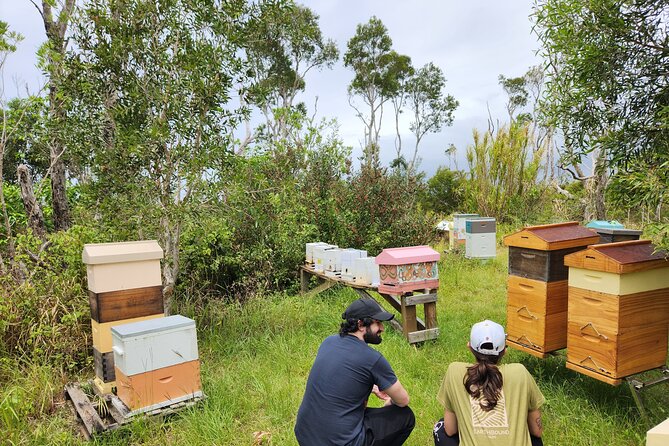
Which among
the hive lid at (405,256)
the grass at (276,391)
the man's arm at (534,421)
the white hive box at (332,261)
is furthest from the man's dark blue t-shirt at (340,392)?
the white hive box at (332,261)

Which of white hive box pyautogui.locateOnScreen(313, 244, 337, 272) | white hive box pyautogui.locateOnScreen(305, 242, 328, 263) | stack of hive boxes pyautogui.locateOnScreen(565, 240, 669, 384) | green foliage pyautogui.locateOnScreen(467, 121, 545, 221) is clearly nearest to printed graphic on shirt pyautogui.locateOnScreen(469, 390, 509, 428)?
stack of hive boxes pyautogui.locateOnScreen(565, 240, 669, 384)

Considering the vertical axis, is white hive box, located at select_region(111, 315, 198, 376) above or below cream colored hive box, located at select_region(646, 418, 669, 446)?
below

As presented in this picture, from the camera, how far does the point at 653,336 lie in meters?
3.16

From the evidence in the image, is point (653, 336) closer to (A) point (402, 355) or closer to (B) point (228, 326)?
(A) point (402, 355)

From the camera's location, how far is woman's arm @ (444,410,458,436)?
2.30 meters

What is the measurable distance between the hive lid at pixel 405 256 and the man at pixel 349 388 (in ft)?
6.63

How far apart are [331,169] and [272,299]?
2.99 meters

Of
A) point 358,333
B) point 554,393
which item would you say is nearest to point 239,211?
point 358,333

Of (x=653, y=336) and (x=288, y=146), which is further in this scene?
(x=288, y=146)

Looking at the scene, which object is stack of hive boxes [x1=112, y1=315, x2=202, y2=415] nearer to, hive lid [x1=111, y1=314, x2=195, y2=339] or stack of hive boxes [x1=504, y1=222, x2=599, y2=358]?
hive lid [x1=111, y1=314, x2=195, y2=339]

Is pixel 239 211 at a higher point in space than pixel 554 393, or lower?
higher

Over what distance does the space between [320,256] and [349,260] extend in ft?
2.34

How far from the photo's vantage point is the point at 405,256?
471cm

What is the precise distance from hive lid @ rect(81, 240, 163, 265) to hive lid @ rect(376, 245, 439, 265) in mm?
2165
